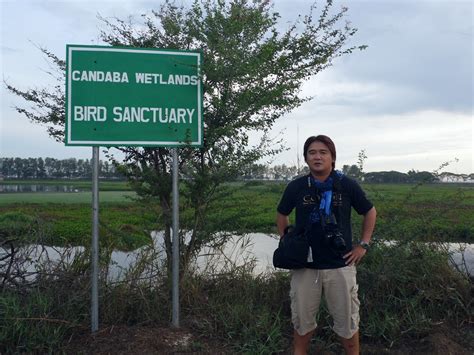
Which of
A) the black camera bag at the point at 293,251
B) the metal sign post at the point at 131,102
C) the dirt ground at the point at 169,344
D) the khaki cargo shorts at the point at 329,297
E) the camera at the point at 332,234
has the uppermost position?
the metal sign post at the point at 131,102

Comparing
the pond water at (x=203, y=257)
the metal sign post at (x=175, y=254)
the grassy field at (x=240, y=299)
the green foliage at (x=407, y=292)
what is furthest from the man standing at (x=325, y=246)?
the pond water at (x=203, y=257)

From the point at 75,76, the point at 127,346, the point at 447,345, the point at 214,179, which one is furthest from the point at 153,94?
the point at 447,345

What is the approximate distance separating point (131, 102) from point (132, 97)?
0.05 meters

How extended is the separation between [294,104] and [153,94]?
1.76 metres

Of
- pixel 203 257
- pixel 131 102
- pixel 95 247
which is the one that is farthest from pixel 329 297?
pixel 131 102

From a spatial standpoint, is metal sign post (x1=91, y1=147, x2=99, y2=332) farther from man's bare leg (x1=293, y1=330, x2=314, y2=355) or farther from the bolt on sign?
man's bare leg (x1=293, y1=330, x2=314, y2=355)

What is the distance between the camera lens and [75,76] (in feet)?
13.9

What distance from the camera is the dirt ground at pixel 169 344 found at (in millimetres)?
4027

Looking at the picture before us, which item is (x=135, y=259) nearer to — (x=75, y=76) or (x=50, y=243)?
(x=50, y=243)

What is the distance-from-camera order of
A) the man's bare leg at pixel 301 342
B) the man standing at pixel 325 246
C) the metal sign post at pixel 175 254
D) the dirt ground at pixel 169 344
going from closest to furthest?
the man standing at pixel 325 246, the man's bare leg at pixel 301 342, the dirt ground at pixel 169 344, the metal sign post at pixel 175 254

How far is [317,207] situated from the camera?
3725mm

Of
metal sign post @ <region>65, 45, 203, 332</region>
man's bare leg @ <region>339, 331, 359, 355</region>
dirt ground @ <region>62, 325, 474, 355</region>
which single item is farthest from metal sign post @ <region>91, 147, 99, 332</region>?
man's bare leg @ <region>339, 331, 359, 355</region>

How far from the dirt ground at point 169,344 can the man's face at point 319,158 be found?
169 centimetres

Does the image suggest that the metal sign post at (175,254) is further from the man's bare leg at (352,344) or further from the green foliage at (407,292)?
the green foliage at (407,292)
